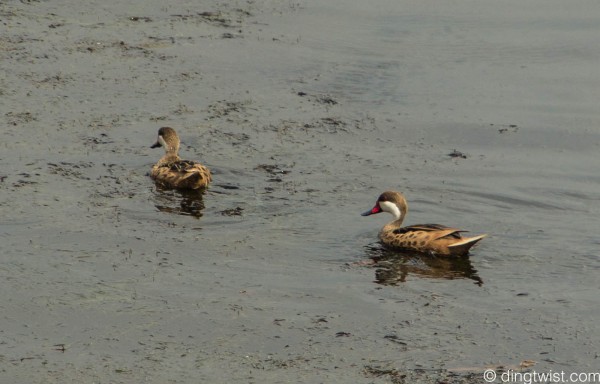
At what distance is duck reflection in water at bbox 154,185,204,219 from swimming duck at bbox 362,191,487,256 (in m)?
2.11

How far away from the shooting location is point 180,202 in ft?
52.3

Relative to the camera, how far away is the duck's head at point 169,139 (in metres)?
17.0

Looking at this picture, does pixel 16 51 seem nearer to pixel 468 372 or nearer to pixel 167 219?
pixel 167 219

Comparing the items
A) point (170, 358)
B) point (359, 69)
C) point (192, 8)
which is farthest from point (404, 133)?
point (170, 358)

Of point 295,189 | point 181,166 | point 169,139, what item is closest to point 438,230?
point 295,189

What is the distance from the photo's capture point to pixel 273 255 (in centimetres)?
1385

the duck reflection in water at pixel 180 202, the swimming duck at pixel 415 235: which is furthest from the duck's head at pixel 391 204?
the duck reflection in water at pixel 180 202

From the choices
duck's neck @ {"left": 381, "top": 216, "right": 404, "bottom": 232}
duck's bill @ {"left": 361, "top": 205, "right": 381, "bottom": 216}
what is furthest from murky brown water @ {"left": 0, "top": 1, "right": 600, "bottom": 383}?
duck's neck @ {"left": 381, "top": 216, "right": 404, "bottom": 232}

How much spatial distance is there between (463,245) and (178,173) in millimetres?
4067

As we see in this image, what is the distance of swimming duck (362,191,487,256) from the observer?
14461 millimetres

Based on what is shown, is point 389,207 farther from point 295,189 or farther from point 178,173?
point 178,173

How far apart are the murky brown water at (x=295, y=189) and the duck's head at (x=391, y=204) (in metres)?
0.31

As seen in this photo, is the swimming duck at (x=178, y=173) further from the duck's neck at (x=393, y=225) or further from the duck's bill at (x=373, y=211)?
the duck's neck at (x=393, y=225)

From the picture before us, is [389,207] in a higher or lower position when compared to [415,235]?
higher
